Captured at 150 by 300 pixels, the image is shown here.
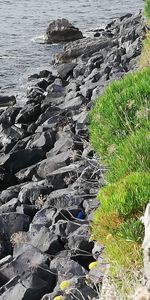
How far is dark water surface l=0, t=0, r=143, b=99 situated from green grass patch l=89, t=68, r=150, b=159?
14.9 metres

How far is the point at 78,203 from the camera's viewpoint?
32.2 feet

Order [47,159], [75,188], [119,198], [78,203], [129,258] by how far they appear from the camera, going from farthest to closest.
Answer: [47,159] → [75,188] → [78,203] → [119,198] → [129,258]

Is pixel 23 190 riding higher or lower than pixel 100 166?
lower

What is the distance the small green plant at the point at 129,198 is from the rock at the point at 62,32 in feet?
92.8

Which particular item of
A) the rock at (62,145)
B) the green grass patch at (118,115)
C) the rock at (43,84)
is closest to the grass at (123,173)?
the green grass patch at (118,115)

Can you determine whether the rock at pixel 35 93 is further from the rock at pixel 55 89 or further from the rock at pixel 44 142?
the rock at pixel 44 142

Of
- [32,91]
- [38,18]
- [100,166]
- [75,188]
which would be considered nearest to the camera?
[100,166]

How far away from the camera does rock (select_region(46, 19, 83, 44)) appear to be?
34.2 meters

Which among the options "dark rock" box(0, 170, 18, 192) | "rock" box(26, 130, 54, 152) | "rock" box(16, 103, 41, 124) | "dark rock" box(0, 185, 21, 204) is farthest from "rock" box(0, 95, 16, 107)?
"dark rock" box(0, 185, 21, 204)

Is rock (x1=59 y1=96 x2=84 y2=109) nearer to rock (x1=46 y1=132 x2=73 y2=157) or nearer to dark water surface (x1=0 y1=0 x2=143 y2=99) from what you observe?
rock (x1=46 y1=132 x2=73 y2=157)

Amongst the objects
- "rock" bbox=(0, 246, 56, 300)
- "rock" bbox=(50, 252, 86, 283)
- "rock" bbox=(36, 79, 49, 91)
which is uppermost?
"rock" bbox=(50, 252, 86, 283)

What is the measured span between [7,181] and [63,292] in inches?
288

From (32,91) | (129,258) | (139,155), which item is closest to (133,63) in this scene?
(32,91)

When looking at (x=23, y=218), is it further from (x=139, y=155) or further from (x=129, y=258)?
(x=129, y=258)
